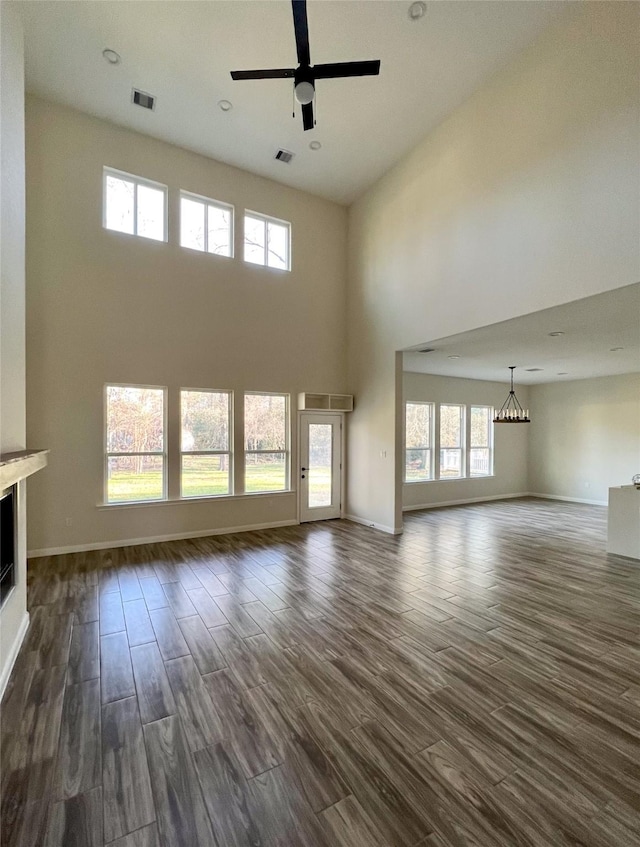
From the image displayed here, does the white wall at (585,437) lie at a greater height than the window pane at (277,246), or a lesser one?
lesser

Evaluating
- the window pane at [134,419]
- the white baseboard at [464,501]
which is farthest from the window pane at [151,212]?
the white baseboard at [464,501]

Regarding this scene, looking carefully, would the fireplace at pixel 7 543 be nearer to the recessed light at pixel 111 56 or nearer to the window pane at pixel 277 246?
the recessed light at pixel 111 56

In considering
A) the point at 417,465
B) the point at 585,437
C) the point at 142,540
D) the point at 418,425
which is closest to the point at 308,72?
the point at 142,540

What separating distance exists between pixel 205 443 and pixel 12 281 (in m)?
3.58

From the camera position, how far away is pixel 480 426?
9.66 metres

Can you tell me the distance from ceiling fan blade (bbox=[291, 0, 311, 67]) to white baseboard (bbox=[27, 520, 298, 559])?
572cm

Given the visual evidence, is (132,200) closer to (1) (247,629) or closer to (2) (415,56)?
(2) (415,56)

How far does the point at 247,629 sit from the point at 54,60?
664 centimetres

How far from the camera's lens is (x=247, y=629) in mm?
3115

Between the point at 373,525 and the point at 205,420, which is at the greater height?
the point at 205,420

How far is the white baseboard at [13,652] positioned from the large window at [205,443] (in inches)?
113

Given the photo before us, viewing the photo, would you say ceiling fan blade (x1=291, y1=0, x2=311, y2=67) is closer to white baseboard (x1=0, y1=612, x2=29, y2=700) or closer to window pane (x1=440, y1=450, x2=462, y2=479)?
white baseboard (x1=0, y1=612, x2=29, y2=700)

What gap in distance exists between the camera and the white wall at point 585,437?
27.8 feet

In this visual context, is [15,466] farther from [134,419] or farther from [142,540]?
[142,540]
